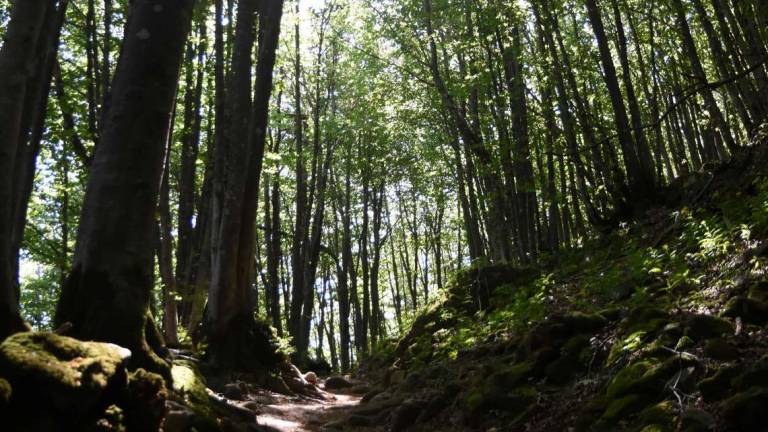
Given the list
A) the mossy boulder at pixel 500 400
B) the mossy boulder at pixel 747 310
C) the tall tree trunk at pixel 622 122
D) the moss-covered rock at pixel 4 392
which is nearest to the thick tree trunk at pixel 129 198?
the moss-covered rock at pixel 4 392

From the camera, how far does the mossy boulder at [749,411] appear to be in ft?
10.4

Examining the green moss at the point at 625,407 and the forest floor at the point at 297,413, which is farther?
the forest floor at the point at 297,413

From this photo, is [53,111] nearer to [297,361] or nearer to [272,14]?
[272,14]

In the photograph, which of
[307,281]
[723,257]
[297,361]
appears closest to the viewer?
[723,257]

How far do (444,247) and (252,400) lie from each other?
3084cm

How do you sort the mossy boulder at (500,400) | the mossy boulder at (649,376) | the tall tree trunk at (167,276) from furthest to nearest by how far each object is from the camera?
the tall tree trunk at (167,276) < the mossy boulder at (500,400) < the mossy boulder at (649,376)

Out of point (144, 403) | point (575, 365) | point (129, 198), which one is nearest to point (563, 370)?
point (575, 365)

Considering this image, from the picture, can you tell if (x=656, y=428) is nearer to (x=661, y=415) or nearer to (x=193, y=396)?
(x=661, y=415)

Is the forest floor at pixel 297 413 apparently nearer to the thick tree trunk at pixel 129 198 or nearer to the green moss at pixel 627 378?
the thick tree trunk at pixel 129 198

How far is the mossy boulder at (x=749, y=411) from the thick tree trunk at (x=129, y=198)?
3933 millimetres

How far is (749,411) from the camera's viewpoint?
3.21 m

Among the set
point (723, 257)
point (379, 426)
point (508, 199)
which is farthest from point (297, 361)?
point (723, 257)

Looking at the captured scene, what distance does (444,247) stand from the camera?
→ 127ft

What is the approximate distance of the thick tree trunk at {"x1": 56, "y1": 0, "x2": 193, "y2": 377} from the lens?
4363 mm
